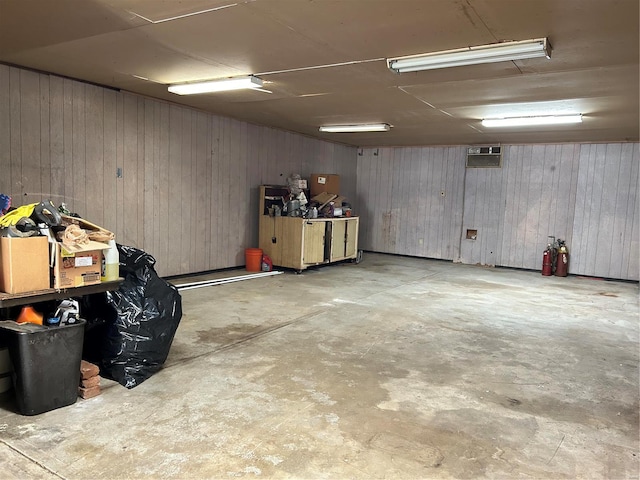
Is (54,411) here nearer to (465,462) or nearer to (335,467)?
(335,467)

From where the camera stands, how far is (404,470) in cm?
228

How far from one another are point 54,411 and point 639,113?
267 inches

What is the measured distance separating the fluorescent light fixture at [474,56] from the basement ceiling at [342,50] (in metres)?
0.09

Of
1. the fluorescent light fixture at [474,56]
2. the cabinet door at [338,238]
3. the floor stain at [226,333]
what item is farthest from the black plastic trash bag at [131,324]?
the cabinet door at [338,238]

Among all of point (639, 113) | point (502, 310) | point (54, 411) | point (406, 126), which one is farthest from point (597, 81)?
point (54, 411)

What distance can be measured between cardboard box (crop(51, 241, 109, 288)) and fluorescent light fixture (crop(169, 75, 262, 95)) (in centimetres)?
250

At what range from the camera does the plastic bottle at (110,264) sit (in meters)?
3.03

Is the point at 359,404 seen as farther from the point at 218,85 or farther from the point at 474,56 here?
the point at 218,85

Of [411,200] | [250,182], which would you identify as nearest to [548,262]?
[411,200]

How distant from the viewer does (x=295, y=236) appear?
750 centimetres

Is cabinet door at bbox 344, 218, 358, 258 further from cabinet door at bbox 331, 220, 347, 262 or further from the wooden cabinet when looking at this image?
the wooden cabinet

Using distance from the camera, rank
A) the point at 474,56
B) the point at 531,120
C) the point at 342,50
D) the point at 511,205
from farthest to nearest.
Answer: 1. the point at 511,205
2. the point at 531,120
3. the point at 342,50
4. the point at 474,56

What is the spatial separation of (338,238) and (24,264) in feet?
19.9

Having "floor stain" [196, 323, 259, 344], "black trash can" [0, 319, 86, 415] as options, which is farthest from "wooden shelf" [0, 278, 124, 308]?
"floor stain" [196, 323, 259, 344]
